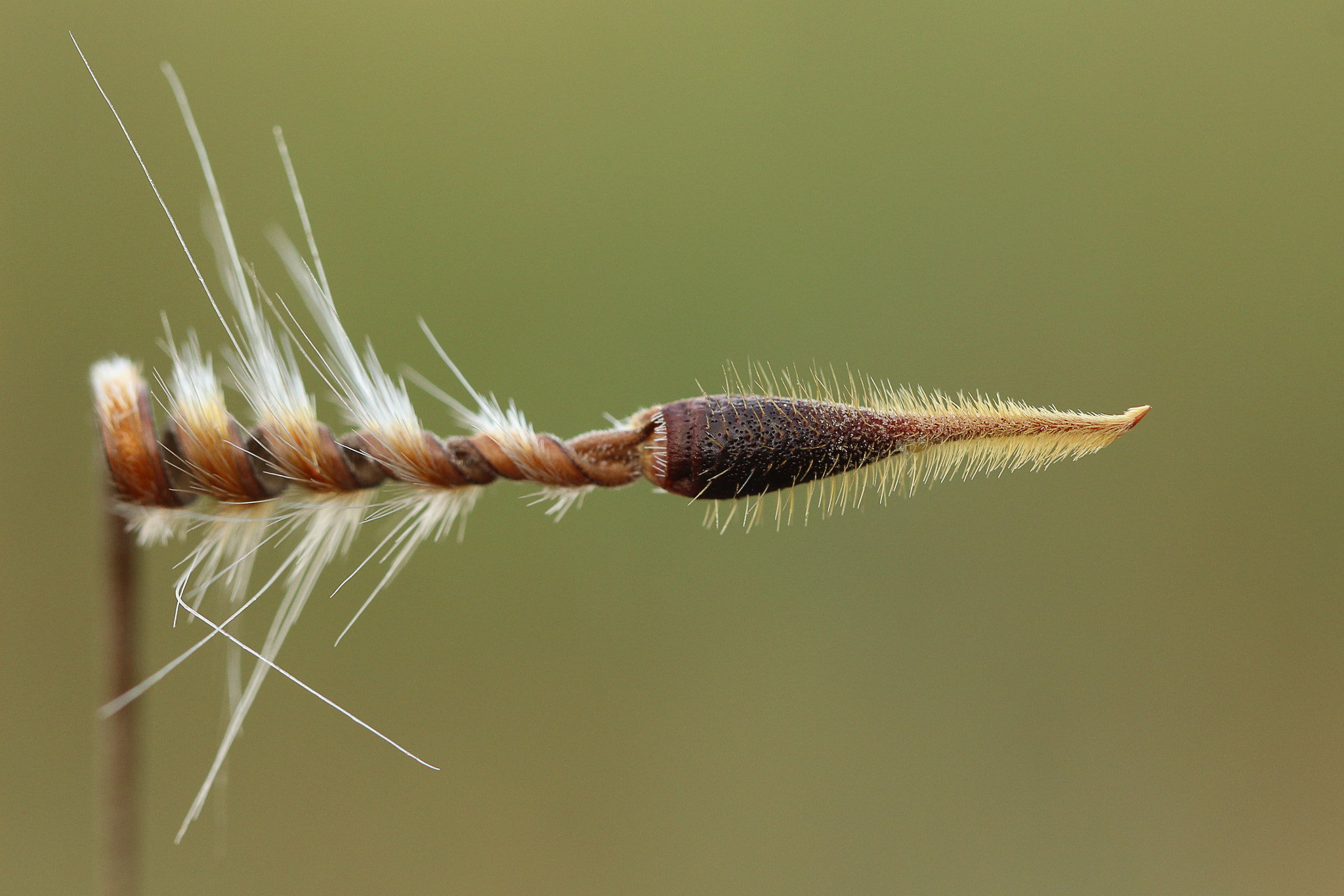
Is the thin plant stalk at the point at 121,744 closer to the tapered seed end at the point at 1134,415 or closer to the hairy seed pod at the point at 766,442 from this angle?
the hairy seed pod at the point at 766,442

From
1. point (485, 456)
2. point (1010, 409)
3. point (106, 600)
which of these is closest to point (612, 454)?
point (485, 456)

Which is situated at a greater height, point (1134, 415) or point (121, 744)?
point (1134, 415)

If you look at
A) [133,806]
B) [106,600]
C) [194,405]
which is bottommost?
[133,806]

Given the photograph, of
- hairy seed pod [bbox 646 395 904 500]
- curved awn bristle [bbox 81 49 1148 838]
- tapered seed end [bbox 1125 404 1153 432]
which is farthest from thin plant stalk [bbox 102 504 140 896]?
tapered seed end [bbox 1125 404 1153 432]

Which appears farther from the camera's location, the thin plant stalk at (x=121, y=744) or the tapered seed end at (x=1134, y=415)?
the thin plant stalk at (x=121, y=744)

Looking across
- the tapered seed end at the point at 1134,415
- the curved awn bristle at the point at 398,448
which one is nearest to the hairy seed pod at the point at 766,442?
the curved awn bristle at the point at 398,448

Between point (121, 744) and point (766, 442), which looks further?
point (121, 744)

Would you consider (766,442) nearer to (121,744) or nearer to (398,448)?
(398,448)

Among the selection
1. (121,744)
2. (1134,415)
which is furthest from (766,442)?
(121,744)

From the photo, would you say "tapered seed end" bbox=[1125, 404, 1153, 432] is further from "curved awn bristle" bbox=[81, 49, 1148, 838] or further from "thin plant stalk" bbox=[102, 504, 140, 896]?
"thin plant stalk" bbox=[102, 504, 140, 896]

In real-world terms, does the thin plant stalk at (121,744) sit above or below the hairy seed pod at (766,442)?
below

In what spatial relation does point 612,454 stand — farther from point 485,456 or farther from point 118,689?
point 118,689
